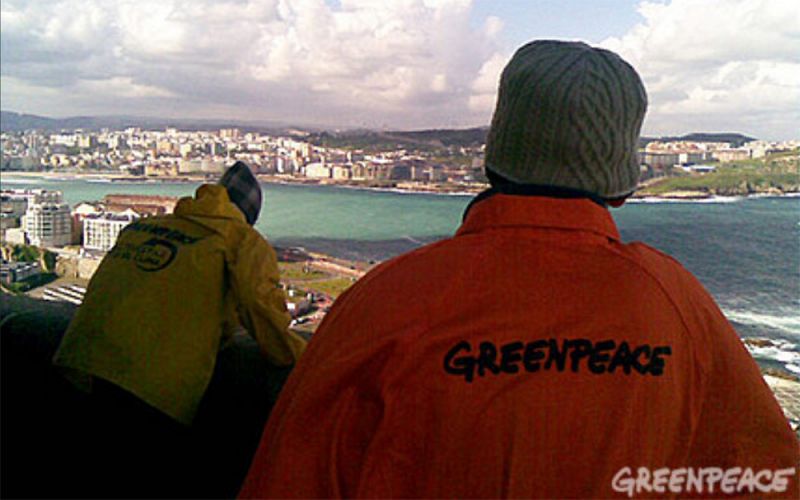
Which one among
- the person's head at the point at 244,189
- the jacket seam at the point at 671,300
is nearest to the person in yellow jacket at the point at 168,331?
the person's head at the point at 244,189

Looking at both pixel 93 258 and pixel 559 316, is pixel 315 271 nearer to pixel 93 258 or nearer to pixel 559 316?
pixel 93 258

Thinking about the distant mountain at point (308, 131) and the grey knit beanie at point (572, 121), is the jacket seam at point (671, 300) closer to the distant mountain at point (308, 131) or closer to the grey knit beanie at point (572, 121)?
the grey knit beanie at point (572, 121)

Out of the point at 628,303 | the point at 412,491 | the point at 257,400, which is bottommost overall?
the point at 257,400

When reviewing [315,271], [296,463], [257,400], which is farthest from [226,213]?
[296,463]

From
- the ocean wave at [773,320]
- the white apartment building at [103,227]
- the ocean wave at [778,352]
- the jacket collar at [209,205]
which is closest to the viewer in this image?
the ocean wave at [778,352]

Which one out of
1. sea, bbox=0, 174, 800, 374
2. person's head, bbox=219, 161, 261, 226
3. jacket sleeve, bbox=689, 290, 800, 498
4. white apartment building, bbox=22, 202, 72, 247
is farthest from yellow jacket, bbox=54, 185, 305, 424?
jacket sleeve, bbox=689, 290, 800, 498

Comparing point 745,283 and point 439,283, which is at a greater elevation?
point 439,283
